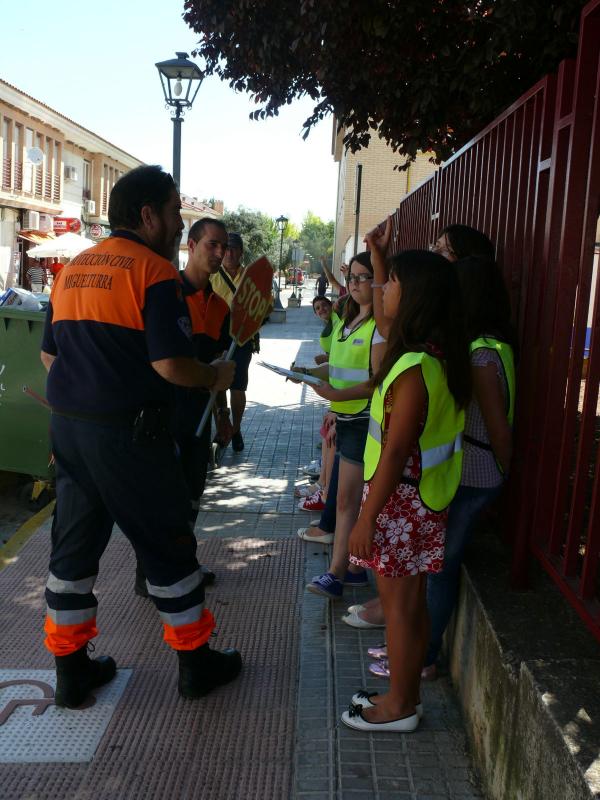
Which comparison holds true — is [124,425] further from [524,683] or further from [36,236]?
[36,236]

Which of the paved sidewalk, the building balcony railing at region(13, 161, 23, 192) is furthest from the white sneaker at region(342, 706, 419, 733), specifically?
the building balcony railing at region(13, 161, 23, 192)

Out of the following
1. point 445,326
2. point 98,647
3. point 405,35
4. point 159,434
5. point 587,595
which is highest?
point 405,35

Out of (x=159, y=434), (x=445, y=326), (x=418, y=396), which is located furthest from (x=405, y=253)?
(x=159, y=434)

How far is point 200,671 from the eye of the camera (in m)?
3.35

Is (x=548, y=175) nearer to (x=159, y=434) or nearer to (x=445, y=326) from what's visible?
(x=445, y=326)

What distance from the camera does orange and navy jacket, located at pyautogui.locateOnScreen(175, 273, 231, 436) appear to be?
4.34 metres

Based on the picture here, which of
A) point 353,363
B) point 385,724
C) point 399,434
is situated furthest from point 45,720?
point 353,363

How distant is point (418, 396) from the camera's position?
267 cm

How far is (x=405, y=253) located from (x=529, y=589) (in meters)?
1.36

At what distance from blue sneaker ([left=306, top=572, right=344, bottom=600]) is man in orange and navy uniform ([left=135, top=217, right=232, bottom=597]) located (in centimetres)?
61

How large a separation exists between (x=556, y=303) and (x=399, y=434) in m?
0.75

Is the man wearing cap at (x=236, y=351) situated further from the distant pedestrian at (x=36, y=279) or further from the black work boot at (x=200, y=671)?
the distant pedestrian at (x=36, y=279)

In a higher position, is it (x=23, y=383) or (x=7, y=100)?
(x=7, y=100)

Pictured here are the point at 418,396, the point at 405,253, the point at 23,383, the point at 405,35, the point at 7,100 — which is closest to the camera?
the point at 418,396
